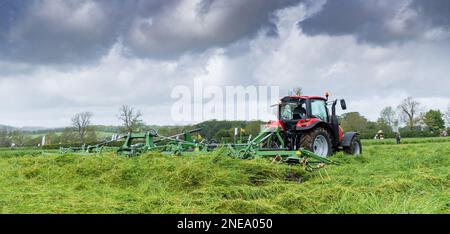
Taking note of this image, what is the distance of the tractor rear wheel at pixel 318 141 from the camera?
30.0 ft

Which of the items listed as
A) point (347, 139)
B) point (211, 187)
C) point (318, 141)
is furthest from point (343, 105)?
point (211, 187)

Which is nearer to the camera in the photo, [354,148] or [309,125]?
[309,125]

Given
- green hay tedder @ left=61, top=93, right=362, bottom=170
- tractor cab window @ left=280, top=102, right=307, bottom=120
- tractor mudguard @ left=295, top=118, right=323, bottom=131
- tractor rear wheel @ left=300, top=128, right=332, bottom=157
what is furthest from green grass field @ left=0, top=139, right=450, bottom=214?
tractor cab window @ left=280, top=102, right=307, bottom=120

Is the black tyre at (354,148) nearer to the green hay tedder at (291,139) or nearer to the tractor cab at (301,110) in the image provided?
the green hay tedder at (291,139)

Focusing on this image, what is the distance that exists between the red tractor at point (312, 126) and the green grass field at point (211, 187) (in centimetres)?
222

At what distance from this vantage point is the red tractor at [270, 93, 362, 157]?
30.9 ft

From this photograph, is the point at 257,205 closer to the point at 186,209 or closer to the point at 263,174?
the point at 186,209

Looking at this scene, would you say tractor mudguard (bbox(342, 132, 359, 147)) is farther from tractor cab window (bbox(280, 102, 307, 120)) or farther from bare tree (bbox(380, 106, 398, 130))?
bare tree (bbox(380, 106, 398, 130))

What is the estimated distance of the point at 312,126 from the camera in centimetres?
931

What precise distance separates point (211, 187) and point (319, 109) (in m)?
6.22

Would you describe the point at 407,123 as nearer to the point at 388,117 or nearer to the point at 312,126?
the point at 388,117

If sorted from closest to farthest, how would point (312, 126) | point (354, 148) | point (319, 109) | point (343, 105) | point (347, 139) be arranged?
1. point (312, 126)
2. point (343, 105)
3. point (319, 109)
4. point (347, 139)
5. point (354, 148)

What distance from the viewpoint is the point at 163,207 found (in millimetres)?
4137

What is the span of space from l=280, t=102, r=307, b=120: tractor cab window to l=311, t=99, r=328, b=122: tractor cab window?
0.24m
